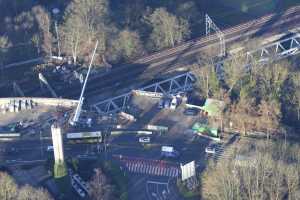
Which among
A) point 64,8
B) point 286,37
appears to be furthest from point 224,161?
point 64,8

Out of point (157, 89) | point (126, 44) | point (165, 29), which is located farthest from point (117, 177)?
point (165, 29)

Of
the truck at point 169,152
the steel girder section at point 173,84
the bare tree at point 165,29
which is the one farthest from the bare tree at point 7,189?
the bare tree at point 165,29

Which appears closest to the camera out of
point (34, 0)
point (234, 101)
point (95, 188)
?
point (95, 188)

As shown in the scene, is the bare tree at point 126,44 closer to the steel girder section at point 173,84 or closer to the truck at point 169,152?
the steel girder section at point 173,84

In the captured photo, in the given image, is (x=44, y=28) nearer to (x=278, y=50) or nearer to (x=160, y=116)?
(x=160, y=116)

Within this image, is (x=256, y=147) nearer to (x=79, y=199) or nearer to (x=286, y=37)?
(x=79, y=199)
